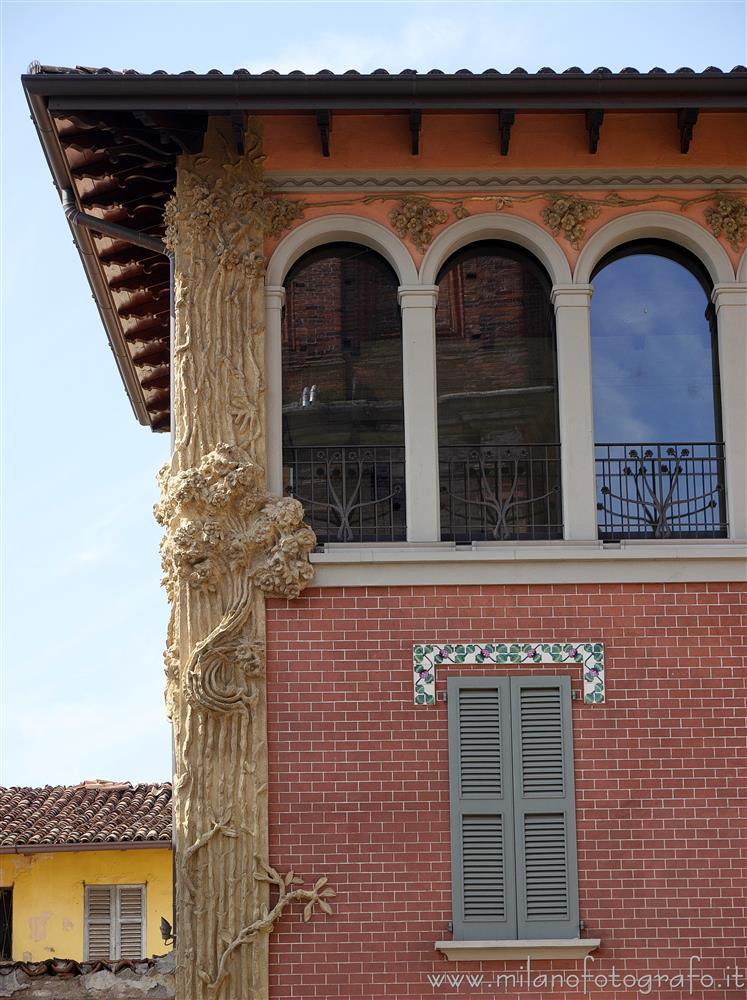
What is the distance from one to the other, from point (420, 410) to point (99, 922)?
1439cm

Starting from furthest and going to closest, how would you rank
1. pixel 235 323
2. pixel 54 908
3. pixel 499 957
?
pixel 54 908 → pixel 235 323 → pixel 499 957

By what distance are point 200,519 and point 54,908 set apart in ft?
45.1

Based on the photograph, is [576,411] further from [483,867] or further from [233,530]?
[483,867]

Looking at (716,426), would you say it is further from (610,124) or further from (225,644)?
(225,644)

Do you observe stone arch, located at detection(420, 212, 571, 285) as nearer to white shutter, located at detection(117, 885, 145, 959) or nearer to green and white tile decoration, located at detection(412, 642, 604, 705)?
green and white tile decoration, located at detection(412, 642, 604, 705)

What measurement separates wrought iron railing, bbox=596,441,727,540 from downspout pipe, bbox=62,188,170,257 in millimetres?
4407

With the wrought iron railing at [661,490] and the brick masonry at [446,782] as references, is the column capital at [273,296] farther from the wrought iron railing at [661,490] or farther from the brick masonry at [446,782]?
the wrought iron railing at [661,490]

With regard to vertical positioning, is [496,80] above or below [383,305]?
above

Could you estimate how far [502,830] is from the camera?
14352mm

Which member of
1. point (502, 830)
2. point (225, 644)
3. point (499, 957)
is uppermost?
point (225, 644)

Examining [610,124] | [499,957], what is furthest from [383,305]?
[499,957]

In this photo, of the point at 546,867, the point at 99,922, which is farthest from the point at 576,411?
the point at 99,922

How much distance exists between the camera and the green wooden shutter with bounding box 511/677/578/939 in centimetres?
1418

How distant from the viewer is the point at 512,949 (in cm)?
1405
